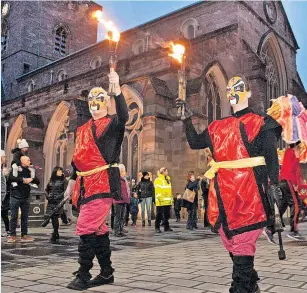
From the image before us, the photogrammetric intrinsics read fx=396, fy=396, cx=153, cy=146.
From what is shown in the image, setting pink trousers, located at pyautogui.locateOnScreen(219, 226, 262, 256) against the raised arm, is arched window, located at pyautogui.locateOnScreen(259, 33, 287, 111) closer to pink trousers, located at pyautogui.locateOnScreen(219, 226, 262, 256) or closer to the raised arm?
the raised arm

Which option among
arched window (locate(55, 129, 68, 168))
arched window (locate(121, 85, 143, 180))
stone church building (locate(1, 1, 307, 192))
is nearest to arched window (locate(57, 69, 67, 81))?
stone church building (locate(1, 1, 307, 192))

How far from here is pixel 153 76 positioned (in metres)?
17.6

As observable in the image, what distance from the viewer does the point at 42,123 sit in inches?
973

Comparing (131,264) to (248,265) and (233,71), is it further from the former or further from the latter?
(233,71)

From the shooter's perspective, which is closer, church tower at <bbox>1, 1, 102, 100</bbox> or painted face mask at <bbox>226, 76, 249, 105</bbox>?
painted face mask at <bbox>226, 76, 249, 105</bbox>

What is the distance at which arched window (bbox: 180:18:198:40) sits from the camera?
84.5 ft

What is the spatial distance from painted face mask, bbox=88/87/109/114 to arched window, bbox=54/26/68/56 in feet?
121

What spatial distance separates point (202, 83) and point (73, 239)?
10792 millimetres

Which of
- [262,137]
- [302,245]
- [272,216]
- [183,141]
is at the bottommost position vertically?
[302,245]

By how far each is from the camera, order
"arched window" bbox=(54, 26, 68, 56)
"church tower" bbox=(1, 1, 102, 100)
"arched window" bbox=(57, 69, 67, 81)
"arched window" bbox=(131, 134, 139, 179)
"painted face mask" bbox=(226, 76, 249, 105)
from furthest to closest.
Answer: "arched window" bbox=(54, 26, 68, 56), "church tower" bbox=(1, 1, 102, 100), "arched window" bbox=(57, 69, 67, 81), "arched window" bbox=(131, 134, 139, 179), "painted face mask" bbox=(226, 76, 249, 105)

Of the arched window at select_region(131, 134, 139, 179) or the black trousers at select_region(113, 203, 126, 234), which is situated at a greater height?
the arched window at select_region(131, 134, 139, 179)

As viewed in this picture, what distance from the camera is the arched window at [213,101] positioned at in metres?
20.3

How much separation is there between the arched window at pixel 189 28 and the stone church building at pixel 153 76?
65mm

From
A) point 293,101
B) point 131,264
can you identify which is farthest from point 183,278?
point 293,101
